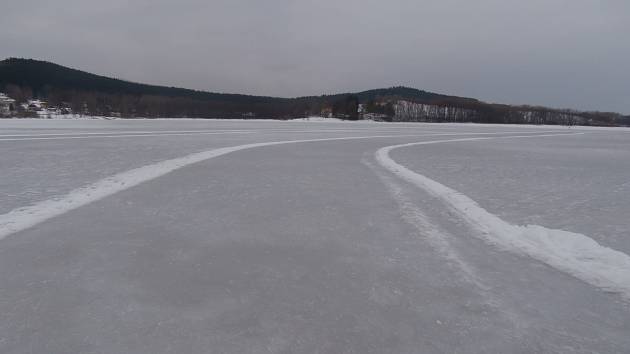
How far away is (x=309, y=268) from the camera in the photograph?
324cm

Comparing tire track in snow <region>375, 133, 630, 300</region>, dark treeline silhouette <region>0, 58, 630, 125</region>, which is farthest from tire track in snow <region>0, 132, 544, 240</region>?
dark treeline silhouette <region>0, 58, 630, 125</region>

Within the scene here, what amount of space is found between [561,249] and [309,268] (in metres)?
2.55

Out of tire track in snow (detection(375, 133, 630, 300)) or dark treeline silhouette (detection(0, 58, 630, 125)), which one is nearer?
tire track in snow (detection(375, 133, 630, 300))

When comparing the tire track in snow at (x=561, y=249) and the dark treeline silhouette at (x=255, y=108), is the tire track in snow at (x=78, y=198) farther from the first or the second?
the dark treeline silhouette at (x=255, y=108)

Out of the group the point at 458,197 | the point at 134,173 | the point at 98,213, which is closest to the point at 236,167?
the point at 134,173

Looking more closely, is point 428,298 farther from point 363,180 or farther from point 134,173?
point 134,173

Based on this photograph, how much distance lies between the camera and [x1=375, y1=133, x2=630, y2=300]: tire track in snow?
314 cm

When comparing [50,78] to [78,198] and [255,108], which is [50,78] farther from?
[78,198]

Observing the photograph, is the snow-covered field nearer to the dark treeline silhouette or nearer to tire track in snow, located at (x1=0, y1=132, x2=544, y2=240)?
tire track in snow, located at (x1=0, y1=132, x2=544, y2=240)

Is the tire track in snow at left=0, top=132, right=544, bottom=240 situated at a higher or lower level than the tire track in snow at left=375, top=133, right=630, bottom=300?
higher

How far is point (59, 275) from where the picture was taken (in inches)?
119

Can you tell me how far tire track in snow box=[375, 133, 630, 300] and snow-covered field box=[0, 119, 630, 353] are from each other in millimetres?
21

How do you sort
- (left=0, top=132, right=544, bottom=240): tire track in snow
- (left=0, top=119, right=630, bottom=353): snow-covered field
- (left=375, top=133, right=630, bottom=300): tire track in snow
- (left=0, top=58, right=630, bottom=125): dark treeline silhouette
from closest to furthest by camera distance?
(left=0, top=119, right=630, bottom=353): snow-covered field
(left=375, top=133, right=630, bottom=300): tire track in snow
(left=0, top=132, right=544, bottom=240): tire track in snow
(left=0, top=58, right=630, bottom=125): dark treeline silhouette

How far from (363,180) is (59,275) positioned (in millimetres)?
5370
